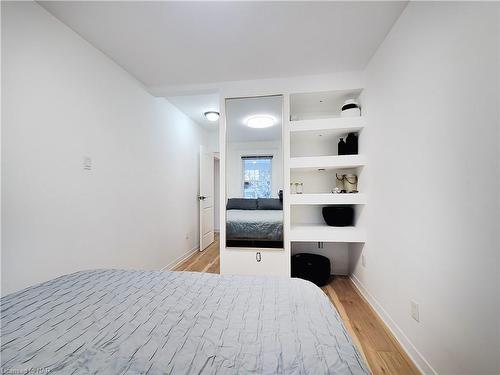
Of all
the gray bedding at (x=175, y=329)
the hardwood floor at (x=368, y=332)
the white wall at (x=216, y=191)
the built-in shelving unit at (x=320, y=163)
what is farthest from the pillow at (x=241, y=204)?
the white wall at (x=216, y=191)

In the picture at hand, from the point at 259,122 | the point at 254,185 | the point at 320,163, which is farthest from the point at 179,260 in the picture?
the point at 320,163

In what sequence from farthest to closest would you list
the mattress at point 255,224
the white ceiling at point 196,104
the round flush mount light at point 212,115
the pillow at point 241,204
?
the round flush mount light at point 212,115 < the white ceiling at point 196,104 < the pillow at point 241,204 < the mattress at point 255,224

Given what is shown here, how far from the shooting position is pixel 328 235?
7.53ft

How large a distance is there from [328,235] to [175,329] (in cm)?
190

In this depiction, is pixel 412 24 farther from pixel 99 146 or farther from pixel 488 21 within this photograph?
pixel 99 146

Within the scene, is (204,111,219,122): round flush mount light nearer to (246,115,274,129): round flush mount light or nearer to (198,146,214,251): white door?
(198,146,214,251): white door

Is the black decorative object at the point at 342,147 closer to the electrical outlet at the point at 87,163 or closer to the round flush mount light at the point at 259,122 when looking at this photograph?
the round flush mount light at the point at 259,122

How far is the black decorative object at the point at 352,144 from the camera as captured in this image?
8.01 feet

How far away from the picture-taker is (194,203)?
3828 millimetres

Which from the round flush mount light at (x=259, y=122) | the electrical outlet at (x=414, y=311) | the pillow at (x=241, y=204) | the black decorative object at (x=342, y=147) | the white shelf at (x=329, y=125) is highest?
the round flush mount light at (x=259, y=122)

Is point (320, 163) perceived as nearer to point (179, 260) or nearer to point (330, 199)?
point (330, 199)

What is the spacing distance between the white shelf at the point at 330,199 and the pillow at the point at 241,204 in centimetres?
48

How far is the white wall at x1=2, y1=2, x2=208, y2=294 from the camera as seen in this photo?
4.22 ft

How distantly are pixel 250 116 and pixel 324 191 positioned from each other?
1390 mm
